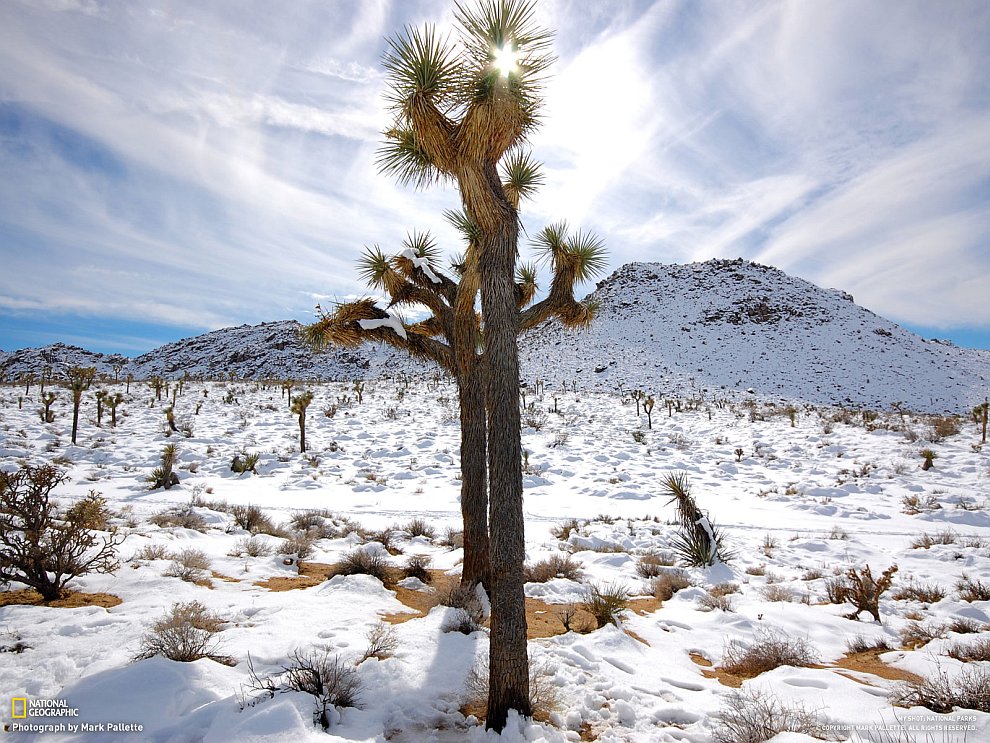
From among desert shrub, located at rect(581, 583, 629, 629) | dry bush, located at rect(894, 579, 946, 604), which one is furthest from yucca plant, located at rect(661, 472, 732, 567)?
desert shrub, located at rect(581, 583, 629, 629)

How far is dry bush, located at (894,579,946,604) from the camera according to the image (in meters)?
6.60

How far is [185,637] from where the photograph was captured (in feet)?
13.9

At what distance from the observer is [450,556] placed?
8.96 metres

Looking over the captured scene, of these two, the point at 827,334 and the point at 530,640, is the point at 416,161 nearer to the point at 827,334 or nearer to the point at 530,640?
the point at 530,640

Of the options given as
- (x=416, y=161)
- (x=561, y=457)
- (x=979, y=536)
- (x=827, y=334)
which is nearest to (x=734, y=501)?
(x=979, y=536)

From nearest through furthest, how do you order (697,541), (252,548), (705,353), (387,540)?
(252,548) < (697,541) < (387,540) < (705,353)

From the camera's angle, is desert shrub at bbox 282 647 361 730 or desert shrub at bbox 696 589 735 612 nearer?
desert shrub at bbox 282 647 361 730

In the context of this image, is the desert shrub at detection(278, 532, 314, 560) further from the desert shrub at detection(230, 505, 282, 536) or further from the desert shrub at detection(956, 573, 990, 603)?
the desert shrub at detection(956, 573, 990, 603)

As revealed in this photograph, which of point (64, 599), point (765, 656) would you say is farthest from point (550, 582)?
point (64, 599)

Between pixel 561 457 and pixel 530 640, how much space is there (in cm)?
1272

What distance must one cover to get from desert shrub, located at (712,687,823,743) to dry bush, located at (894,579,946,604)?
4.38 m

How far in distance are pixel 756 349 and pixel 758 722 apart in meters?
48.8

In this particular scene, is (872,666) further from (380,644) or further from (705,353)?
(705,353)

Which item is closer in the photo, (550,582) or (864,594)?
(864,594)
